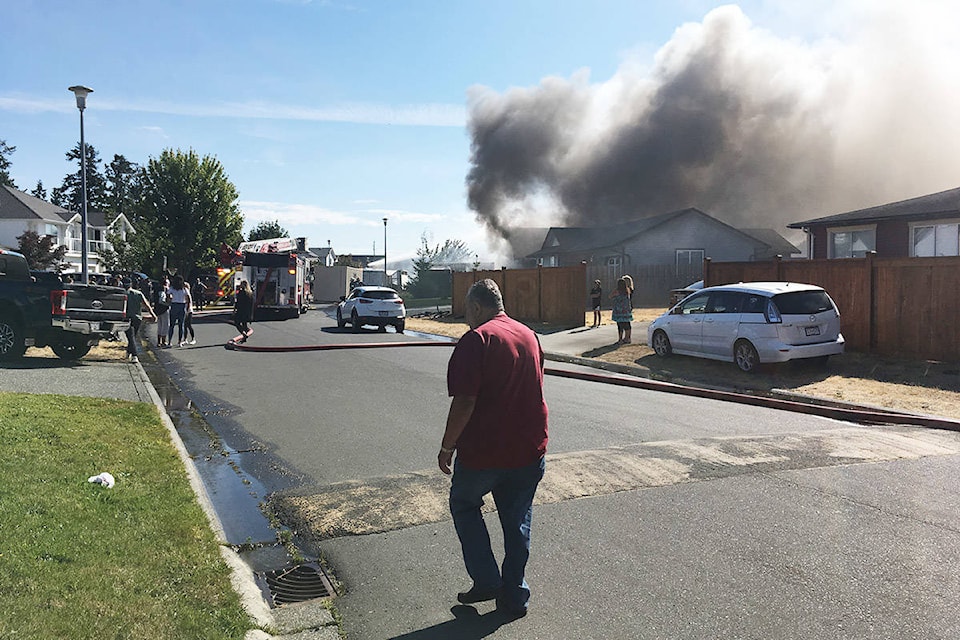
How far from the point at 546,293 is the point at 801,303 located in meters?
12.7

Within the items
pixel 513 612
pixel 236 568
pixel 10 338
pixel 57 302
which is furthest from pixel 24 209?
pixel 513 612

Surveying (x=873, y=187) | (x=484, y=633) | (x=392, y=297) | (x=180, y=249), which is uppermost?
(x=873, y=187)

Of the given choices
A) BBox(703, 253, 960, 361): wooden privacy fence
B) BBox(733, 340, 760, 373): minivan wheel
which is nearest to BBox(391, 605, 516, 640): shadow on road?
BBox(733, 340, 760, 373): minivan wheel

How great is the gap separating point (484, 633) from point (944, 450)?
19.5 ft

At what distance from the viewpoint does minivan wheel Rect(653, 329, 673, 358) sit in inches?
605

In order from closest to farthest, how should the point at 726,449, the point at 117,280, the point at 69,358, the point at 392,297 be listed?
the point at 726,449 → the point at 69,358 → the point at 392,297 → the point at 117,280

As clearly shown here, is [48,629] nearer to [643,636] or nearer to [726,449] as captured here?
[643,636]

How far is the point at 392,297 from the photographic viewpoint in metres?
25.0

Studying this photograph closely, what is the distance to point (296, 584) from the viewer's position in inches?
174

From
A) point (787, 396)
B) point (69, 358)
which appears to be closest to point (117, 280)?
point (69, 358)

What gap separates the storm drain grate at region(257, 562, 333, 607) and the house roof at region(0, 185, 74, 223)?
184 feet

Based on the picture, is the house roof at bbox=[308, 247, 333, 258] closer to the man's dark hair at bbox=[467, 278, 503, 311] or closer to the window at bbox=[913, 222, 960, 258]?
the window at bbox=[913, 222, 960, 258]

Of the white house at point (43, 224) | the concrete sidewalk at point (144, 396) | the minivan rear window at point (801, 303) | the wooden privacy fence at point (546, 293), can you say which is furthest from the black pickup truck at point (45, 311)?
the white house at point (43, 224)

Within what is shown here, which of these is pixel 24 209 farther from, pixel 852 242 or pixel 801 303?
pixel 801 303
